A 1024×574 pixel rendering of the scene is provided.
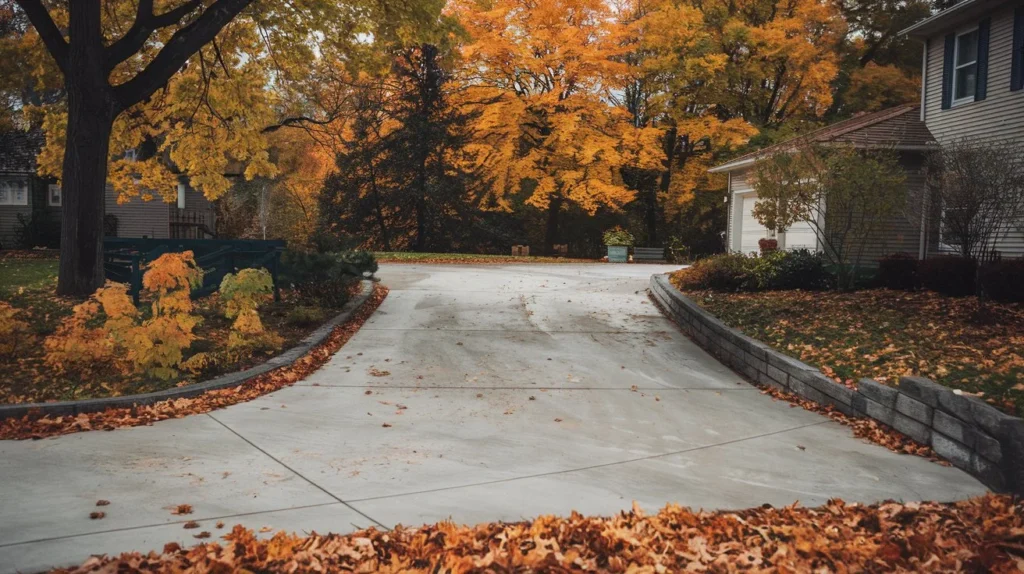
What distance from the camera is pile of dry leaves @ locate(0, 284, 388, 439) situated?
5.73m

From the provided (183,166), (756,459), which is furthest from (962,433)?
(183,166)

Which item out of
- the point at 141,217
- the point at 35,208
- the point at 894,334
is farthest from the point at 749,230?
the point at 35,208

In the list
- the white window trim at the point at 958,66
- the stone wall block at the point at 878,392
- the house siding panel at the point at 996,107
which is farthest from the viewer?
the white window trim at the point at 958,66

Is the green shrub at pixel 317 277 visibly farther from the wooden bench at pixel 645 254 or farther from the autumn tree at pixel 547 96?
the wooden bench at pixel 645 254

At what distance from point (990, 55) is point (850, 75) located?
15.3 meters

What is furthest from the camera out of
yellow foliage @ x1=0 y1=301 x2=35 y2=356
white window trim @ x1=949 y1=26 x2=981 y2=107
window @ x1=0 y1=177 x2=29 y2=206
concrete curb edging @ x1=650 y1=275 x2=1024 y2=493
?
window @ x1=0 y1=177 x2=29 y2=206

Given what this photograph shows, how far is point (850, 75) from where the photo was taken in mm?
29781

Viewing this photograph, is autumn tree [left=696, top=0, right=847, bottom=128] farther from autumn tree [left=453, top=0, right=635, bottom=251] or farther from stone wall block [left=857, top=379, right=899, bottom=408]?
stone wall block [left=857, top=379, right=899, bottom=408]

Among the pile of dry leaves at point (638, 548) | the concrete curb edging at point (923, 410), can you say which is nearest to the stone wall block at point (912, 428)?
the concrete curb edging at point (923, 410)

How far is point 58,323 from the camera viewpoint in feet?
29.8

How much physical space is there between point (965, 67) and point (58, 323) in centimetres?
1807

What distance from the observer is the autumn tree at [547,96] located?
2608 centimetres

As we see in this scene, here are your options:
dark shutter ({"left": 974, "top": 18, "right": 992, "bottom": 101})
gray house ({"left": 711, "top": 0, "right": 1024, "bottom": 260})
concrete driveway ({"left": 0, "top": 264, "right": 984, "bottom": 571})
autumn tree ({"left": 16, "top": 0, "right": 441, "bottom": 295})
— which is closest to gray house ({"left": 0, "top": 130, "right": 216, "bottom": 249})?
autumn tree ({"left": 16, "top": 0, "right": 441, "bottom": 295})

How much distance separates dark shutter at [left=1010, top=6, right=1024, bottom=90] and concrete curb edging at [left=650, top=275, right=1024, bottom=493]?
10.0 m
